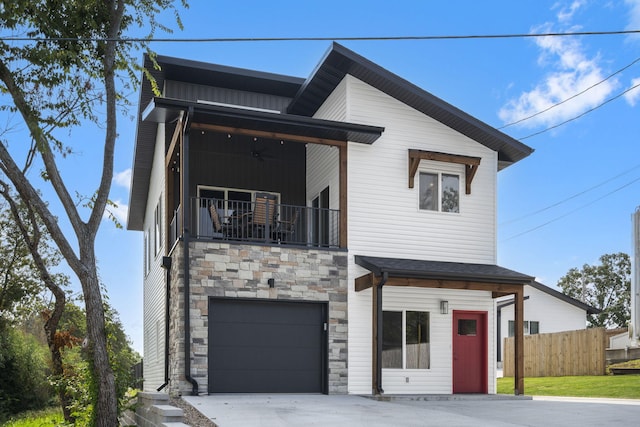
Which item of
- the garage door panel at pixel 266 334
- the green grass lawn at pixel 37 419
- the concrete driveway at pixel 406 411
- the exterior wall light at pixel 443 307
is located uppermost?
the exterior wall light at pixel 443 307

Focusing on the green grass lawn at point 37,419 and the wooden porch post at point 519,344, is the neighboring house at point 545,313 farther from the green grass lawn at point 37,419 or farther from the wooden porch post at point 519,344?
the green grass lawn at point 37,419

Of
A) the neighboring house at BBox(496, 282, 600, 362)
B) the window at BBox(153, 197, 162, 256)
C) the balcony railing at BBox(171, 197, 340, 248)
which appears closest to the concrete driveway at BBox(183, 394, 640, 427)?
the balcony railing at BBox(171, 197, 340, 248)

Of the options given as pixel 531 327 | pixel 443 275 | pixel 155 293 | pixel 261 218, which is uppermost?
pixel 261 218

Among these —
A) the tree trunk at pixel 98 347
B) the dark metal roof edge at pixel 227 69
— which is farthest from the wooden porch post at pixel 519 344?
the tree trunk at pixel 98 347

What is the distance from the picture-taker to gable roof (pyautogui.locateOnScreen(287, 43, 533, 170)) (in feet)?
48.9

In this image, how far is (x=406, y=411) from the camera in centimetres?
1155

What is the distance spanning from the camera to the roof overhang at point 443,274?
13.9 meters

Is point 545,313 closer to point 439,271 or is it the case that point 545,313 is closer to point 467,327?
point 467,327

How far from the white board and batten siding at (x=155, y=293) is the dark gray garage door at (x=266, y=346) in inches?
101

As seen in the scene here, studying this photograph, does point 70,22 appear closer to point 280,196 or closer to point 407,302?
point 280,196

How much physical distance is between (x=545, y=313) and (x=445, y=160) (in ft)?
43.7

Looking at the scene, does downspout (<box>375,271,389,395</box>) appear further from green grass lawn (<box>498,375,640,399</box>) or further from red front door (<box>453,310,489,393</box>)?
green grass lawn (<box>498,375,640,399</box>)

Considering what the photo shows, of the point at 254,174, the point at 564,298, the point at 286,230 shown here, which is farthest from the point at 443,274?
the point at 564,298

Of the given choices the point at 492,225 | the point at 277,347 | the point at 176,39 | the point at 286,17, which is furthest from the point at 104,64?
the point at 492,225
